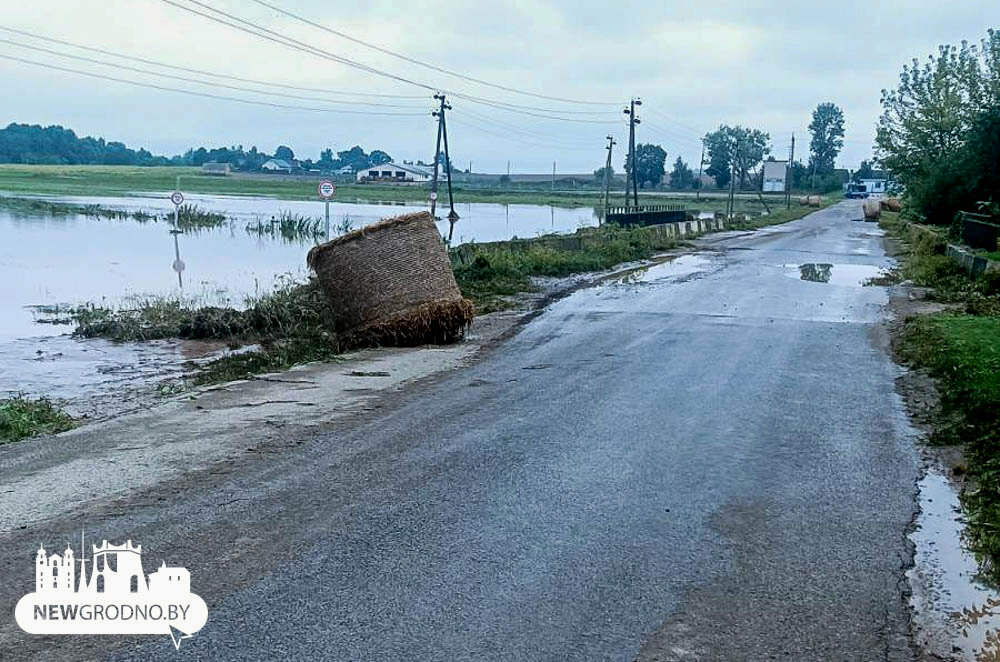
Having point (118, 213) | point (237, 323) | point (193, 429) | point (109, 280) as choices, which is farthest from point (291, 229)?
point (193, 429)

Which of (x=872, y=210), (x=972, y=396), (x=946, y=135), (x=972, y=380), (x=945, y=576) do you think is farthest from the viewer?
(x=872, y=210)

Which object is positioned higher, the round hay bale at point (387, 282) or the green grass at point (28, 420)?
the round hay bale at point (387, 282)

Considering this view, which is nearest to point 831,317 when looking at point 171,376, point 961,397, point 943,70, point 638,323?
point 638,323

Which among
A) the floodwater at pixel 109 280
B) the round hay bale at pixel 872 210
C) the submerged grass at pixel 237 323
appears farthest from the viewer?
the round hay bale at pixel 872 210

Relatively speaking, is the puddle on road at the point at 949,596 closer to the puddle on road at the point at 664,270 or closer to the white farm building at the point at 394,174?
the puddle on road at the point at 664,270

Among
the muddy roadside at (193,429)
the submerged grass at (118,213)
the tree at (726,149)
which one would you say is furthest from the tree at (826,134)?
the muddy roadside at (193,429)

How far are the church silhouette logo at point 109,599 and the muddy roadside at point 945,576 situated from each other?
3.40 m

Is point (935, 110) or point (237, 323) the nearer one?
point (237, 323)

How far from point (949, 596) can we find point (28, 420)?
7.52 m

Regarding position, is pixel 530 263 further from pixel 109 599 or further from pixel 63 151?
pixel 63 151

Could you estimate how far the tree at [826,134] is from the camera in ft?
591

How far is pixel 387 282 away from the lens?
1324cm

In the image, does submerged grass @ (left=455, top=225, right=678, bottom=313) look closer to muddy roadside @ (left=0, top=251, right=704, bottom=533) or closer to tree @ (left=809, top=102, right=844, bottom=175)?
muddy roadside @ (left=0, top=251, right=704, bottom=533)

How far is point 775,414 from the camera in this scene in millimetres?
9289
